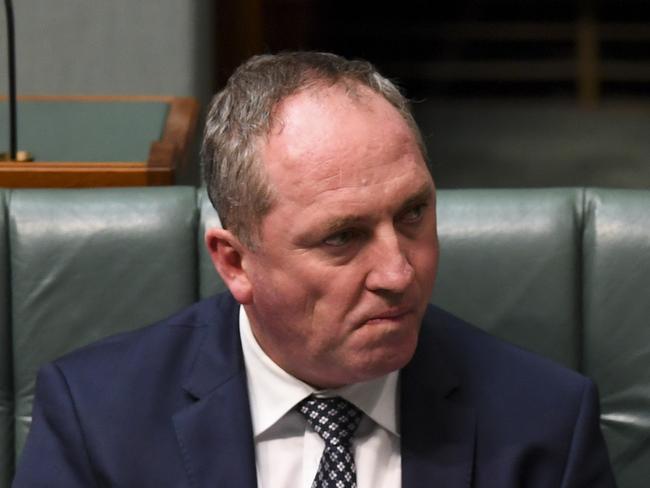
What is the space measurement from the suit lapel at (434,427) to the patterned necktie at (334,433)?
0.25ft

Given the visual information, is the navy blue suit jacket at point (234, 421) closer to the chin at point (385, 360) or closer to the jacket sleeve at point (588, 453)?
the jacket sleeve at point (588, 453)

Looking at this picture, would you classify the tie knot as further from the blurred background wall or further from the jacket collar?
the blurred background wall

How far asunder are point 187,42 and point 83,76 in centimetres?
34

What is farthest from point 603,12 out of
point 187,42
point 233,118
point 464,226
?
point 233,118

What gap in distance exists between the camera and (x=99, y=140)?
9.52ft

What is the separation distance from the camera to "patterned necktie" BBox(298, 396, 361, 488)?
1879 millimetres

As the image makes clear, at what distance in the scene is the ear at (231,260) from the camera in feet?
6.05

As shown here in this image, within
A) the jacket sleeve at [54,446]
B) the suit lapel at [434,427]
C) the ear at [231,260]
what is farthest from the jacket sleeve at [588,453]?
the jacket sleeve at [54,446]

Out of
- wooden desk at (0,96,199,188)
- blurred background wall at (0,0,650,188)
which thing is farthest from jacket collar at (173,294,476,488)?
blurred background wall at (0,0,650,188)

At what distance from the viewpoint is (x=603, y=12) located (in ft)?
26.8

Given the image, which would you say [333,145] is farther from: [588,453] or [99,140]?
[99,140]

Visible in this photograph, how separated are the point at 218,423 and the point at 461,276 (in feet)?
1.80

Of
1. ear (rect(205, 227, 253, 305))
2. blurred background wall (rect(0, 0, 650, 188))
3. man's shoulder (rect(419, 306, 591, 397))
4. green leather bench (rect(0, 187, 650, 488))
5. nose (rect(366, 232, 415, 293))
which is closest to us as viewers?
nose (rect(366, 232, 415, 293))

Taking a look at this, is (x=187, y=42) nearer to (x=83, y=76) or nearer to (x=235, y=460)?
(x=83, y=76)
